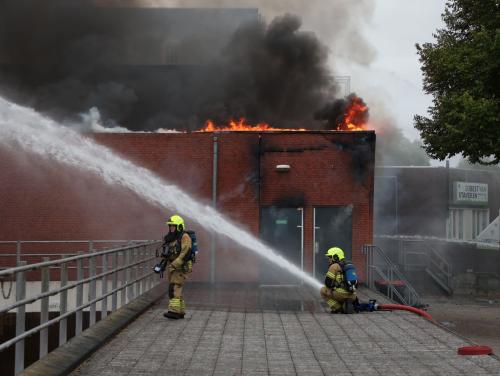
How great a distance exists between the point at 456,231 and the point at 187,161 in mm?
23285

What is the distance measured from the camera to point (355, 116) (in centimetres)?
2352

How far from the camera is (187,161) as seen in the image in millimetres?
20766

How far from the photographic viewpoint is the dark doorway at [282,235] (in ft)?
67.9

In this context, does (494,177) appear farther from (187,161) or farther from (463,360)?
(463,360)

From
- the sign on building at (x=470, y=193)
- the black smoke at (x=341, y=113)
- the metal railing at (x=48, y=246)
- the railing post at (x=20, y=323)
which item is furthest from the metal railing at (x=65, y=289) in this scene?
the sign on building at (x=470, y=193)

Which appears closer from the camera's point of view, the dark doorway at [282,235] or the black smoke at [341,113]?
the dark doorway at [282,235]

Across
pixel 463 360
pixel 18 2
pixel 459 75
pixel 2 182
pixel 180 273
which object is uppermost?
pixel 18 2

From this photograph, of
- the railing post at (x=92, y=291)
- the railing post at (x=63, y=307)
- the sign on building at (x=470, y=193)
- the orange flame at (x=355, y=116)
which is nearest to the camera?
the railing post at (x=63, y=307)

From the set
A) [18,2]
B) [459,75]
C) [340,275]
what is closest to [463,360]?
[340,275]

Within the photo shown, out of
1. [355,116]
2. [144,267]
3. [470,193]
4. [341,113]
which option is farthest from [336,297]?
[470,193]

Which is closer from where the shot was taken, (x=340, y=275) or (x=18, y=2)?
(x=340, y=275)

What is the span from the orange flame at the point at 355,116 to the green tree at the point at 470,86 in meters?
5.80

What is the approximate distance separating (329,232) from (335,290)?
7408mm

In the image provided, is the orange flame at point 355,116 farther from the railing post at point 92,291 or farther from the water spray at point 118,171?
the railing post at point 92,291
